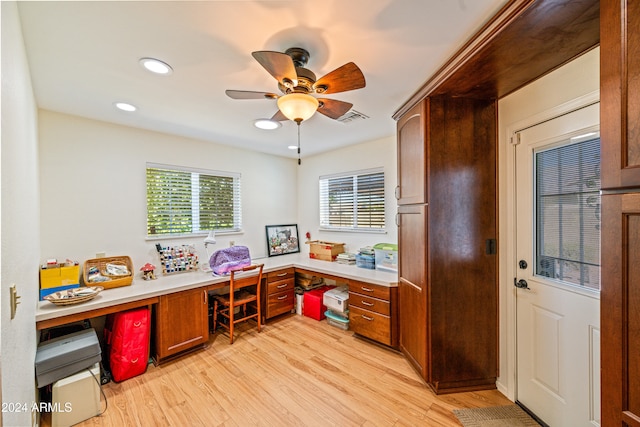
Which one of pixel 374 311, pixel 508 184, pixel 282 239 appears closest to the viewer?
pixel 508 184

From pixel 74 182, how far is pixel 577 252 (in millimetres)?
4266

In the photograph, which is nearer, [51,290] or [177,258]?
[51,290]

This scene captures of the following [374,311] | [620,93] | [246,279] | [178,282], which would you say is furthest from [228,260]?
[620,93]

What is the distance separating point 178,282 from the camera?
2.67 m

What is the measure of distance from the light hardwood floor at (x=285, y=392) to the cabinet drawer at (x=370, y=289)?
0.59 metres

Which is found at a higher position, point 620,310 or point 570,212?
point 570,212

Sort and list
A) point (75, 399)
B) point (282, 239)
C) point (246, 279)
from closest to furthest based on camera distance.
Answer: point (75, 399)
point (246, 279)
point (282, 239)

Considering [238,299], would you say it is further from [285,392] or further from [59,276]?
[59,276]

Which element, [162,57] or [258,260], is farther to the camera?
[258,260]

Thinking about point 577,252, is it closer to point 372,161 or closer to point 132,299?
point 372,161

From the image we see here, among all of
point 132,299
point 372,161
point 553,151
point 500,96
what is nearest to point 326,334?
point 132,299

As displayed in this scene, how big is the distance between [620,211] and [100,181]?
152 inches

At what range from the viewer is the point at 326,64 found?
1.73 meters

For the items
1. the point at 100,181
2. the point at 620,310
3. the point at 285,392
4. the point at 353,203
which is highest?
the point at 100,181
